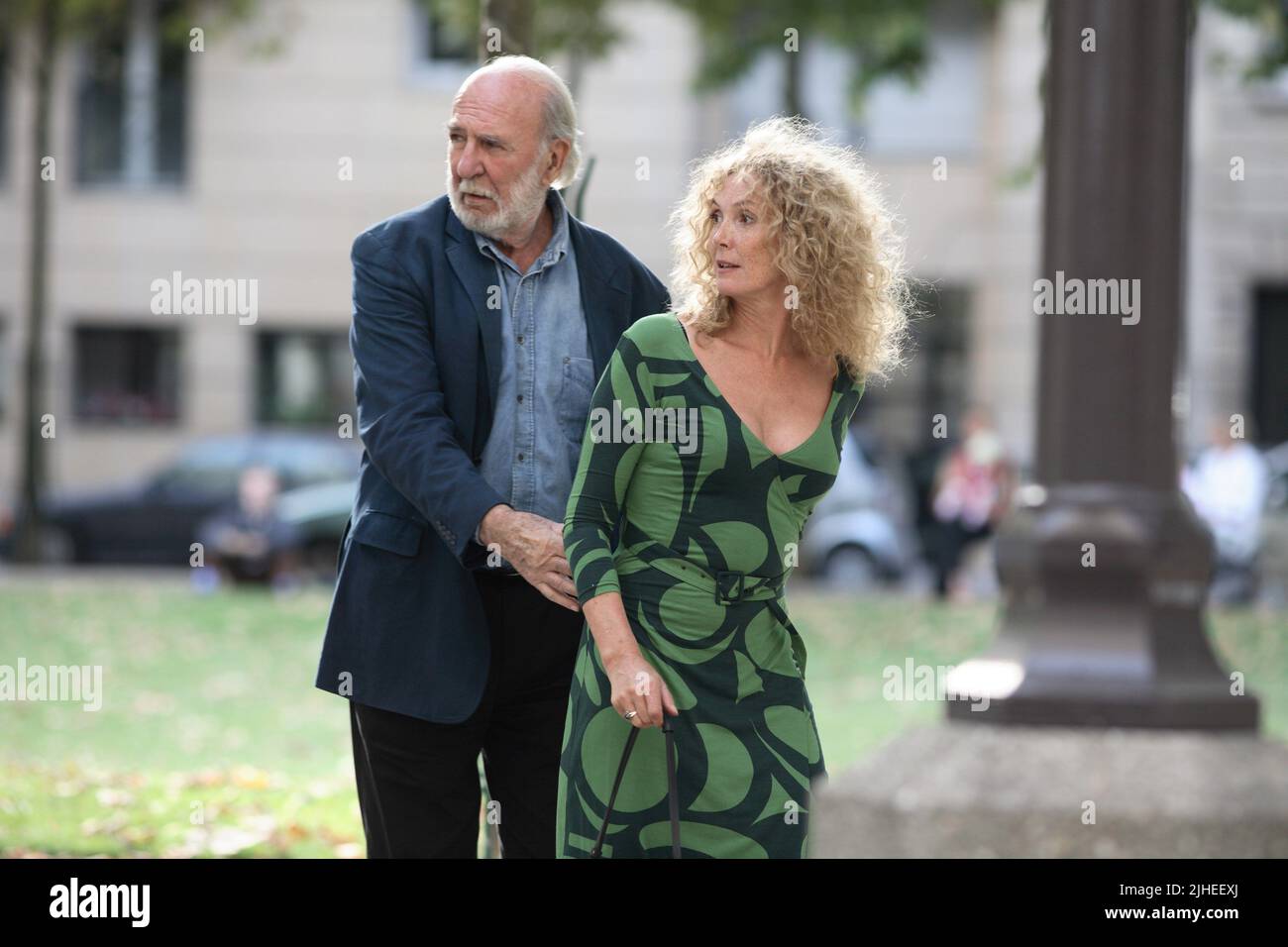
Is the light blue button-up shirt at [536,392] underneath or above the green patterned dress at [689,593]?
above

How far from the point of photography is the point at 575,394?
399 cm

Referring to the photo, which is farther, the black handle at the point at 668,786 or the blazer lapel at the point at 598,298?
the blazer lapel at the point at 598,298

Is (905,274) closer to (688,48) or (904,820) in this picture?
(904,820)

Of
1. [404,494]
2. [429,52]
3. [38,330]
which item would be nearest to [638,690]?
[404,494]

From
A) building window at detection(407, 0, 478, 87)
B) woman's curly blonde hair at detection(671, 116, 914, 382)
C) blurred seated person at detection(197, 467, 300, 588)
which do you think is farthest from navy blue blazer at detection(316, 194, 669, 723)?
building window at detection(407, 0, 478, 87)

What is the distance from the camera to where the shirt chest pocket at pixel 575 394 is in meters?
3.97

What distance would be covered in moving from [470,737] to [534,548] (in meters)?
0.58

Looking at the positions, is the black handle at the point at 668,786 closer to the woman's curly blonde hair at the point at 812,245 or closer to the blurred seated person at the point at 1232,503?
the woman's curly blonde hair at the point at 812,245

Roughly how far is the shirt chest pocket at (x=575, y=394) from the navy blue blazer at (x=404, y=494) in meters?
0.15

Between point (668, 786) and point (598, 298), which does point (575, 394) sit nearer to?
point (598, 298)

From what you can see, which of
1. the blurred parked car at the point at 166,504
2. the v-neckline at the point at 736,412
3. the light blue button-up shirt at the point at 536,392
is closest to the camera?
the v-neckline at the point at 736,412

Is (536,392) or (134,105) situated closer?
(536,392)

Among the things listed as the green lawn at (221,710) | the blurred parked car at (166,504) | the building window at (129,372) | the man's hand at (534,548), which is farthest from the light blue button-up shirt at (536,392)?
the building window at (129,372)
